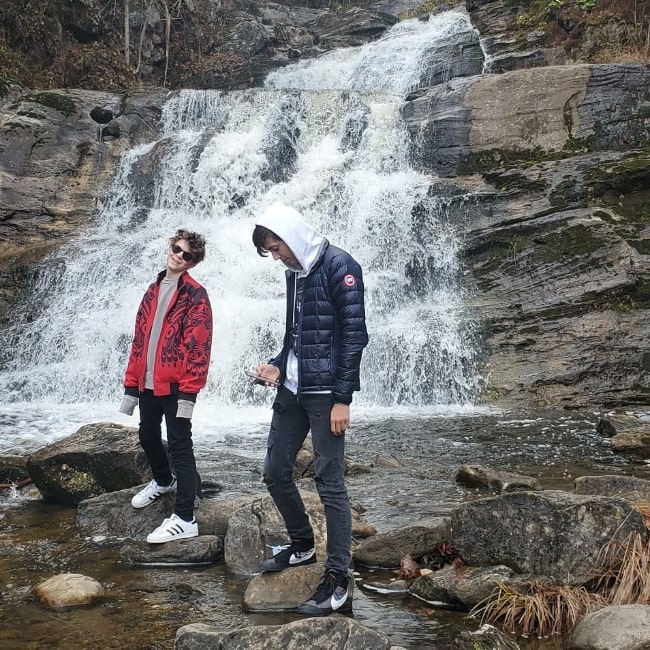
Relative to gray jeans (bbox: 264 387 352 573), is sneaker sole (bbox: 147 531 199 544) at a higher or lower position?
lower

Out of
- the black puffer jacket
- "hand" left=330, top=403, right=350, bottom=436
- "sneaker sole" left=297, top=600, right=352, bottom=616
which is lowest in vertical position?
"sneaker sole" left=297, top=600, right=352, bottom=616

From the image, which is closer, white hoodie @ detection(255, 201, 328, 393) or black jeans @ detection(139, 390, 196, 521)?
white hoodie @ detection(255, 201, 328, 393)

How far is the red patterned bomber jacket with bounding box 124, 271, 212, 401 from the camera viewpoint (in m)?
4.79

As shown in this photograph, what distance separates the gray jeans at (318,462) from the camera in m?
3.83

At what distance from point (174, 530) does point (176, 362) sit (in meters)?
1.18

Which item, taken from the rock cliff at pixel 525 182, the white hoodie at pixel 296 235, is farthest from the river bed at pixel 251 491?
the rock cliff at pixel 525 182

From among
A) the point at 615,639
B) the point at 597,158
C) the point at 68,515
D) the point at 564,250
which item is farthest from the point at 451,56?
the point at 615,639

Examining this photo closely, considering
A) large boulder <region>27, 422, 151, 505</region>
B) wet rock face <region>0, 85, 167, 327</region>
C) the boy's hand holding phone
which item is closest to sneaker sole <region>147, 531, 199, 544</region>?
large boulder <region>27, 422, 151, 505</region>

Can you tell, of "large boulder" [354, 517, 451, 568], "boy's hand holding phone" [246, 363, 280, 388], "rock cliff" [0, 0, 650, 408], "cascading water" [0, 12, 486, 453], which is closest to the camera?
"boy's hand holding phone" [246, 363, 280, 388]

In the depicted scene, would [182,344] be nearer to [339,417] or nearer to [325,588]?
[339,417]

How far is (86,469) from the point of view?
631cm

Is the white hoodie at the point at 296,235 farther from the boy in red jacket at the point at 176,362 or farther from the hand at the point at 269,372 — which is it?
the boy in red jacket at the point at 176,362

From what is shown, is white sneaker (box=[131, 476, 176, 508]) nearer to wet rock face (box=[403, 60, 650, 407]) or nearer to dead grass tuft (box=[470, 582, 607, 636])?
dead grass tuft (box=[470, 582, 607, 636])

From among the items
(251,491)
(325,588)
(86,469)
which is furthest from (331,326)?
(86,469)
